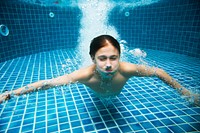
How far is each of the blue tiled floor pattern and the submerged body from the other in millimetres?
377

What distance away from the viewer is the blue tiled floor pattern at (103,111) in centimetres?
231

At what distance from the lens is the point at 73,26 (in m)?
8.34

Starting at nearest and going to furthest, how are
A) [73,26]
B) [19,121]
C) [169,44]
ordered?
[19,121] → [169,44] → [73,26]

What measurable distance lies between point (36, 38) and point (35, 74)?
323 cm

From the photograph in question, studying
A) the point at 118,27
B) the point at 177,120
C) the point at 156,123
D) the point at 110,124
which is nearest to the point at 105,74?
the point at 110,124

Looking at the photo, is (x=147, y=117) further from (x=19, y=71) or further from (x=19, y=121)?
(x=19, y=71)

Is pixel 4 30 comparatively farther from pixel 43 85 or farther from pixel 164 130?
pixel 164 130

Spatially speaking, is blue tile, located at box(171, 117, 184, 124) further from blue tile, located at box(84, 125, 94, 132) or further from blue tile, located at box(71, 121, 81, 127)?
blue tile, located at box(71, 121, 81, 127)

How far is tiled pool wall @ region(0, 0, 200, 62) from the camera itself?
235 inches

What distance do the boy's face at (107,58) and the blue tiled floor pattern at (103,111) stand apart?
940 millimetres

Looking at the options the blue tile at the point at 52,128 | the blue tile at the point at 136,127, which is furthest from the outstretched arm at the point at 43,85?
the blue tile at the point at 136,127

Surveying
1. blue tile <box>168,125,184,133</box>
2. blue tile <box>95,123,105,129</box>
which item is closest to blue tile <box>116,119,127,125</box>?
blue tile <box>95,123,105,129</box>

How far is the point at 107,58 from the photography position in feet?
6.49

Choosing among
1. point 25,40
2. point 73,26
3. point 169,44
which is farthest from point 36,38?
point 169,44
